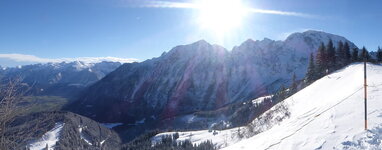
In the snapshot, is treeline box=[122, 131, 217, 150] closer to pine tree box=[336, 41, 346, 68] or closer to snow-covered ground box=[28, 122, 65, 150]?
snow-covered ground box=[28, 122, 65, 150]

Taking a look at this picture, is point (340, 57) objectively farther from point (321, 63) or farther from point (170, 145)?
point (170, 145)

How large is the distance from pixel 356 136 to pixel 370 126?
126 centimetres

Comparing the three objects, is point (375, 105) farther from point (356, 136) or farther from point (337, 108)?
point (356, 136)

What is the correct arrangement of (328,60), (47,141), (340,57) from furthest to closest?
(340,57) → (328,60) → (47,141)

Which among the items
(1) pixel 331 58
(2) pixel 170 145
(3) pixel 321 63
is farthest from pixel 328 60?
(2) pixel 170 145

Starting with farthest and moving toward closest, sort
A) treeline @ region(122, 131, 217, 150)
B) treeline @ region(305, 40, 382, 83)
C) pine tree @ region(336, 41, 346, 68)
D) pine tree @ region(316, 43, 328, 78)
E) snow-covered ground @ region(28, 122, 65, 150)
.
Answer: treeline @ region(122, 131, 217, 150) < pine tree @ region(336, 41, 346, 68) < treeline @ region(305, 40, 382, 83) < pine tree @ region(316, 43, 328, 78) < snow-covered ground @ region(28, 122, 65, 150)

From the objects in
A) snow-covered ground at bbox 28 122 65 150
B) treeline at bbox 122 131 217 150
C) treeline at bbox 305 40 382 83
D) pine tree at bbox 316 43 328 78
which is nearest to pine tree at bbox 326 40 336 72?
treeline at bbox 305 40 382 83

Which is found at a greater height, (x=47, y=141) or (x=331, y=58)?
(x=331, y=58)

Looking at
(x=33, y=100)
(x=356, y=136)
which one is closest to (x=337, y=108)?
(x=356, y=136)

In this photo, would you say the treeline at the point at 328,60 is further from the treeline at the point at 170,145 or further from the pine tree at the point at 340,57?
the treeline at the point at 170,145

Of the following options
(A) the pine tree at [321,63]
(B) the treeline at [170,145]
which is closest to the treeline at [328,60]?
(A) the pine tree at [321,63]

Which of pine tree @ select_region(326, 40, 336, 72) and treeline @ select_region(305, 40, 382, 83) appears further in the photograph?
pine tree @ select_region(326, 40, 336, 72)

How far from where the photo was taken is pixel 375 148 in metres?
12.1

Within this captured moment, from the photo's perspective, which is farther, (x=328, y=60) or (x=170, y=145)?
(x=170, y=145)
